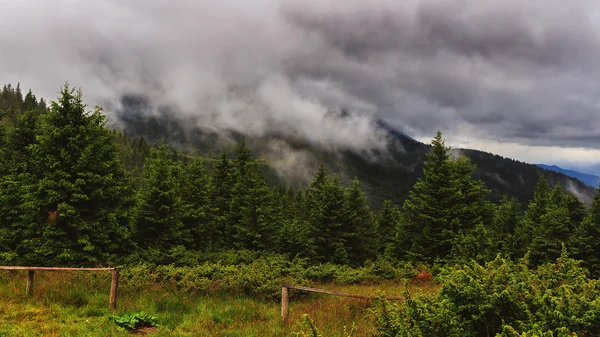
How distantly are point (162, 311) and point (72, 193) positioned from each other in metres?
11.1

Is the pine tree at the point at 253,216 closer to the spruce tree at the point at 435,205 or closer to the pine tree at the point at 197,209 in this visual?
the pine tree at the point at 197,209

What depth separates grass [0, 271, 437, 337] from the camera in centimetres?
798

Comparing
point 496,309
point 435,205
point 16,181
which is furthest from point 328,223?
point 496,309

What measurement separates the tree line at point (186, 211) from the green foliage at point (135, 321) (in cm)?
1005

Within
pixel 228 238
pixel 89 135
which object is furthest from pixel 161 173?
pixel 228 238

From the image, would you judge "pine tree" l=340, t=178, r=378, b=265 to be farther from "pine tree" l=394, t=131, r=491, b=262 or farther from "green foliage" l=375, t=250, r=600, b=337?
"green foliage" l=375, t=250, r=600, b=337

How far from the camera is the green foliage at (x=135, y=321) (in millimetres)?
8391

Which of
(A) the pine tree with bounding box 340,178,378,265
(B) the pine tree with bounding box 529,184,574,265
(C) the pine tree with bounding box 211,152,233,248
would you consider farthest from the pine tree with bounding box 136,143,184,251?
(B) the pine tree with bounding box 529,184,574,265

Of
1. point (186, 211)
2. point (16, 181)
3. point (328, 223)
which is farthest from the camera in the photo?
point (328, 223)

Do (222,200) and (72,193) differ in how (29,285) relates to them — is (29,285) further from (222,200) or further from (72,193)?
(222,200)

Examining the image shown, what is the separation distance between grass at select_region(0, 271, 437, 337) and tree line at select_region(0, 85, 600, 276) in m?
5.67

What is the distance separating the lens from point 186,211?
27.0 m

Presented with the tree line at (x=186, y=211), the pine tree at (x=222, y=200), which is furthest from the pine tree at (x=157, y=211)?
the pine tree at (x=222, y=200)

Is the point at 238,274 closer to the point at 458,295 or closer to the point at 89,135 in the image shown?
the point at 458,295
